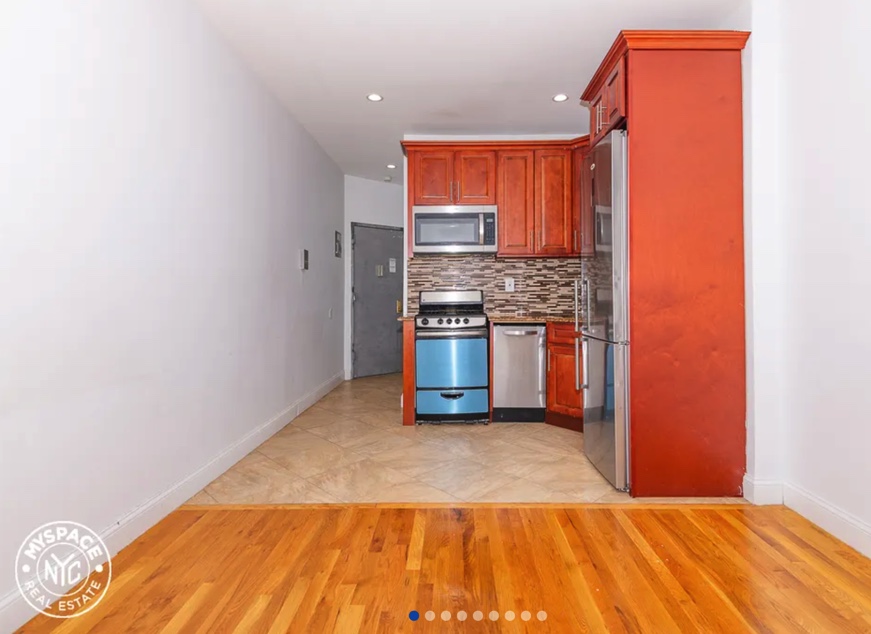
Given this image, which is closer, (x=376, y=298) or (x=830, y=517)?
(x=830, y=517)

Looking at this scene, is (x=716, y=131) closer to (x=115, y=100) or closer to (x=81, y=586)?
(x=115, y=100)

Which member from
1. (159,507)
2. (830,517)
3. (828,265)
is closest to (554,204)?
(828,265)

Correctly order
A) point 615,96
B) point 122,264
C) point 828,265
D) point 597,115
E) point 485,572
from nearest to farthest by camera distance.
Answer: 1. point 485,572
2. point 122,264
3. point 828,265
4. point 615,96
5. point 597,115

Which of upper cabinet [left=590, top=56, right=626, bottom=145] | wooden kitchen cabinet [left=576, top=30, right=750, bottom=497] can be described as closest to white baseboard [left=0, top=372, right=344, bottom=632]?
wooden kitchen cabinet [left=576, top=30, right=750, bottom=497]

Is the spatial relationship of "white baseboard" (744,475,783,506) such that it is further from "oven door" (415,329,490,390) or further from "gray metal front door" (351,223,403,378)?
"gray metal front door" (351,223,403,378)

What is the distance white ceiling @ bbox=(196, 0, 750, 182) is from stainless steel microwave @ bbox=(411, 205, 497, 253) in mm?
743

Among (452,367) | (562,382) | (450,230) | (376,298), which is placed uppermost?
(450,230)

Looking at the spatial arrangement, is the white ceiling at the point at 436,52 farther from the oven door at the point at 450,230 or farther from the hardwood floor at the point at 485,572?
the hardwood floor at the point at 485,572

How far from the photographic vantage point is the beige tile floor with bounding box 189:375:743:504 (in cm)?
239

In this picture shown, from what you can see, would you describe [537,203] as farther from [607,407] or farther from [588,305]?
[607,407]

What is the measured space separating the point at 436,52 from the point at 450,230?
1566mm

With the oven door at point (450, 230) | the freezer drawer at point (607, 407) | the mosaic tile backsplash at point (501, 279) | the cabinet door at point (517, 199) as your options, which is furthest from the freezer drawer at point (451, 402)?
the cabinet door at point (517, 199)

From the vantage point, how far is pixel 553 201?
13.7 feet

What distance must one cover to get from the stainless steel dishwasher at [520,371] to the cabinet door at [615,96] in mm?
1707
